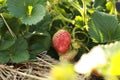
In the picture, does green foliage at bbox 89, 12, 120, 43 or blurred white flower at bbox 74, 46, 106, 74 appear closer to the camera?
blurred white flower at bbox 74, 46, 106, 74

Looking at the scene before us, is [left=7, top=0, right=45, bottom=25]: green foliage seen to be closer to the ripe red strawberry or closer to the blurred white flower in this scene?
the ripe red strawberry

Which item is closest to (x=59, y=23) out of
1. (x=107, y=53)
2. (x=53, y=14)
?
(x=53, y=14)

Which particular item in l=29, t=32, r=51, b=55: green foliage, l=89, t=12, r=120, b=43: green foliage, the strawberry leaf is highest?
l=89, t=12, r=120, b=43: green foliage

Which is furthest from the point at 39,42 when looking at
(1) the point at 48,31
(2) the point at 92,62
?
(2) the point at 92,62

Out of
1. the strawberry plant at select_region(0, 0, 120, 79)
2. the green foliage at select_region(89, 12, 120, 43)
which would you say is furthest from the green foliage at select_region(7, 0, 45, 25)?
the green foliage at select_region(89, 12, 120, 43)

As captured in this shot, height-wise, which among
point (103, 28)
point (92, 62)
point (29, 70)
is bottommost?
point (92, 62)

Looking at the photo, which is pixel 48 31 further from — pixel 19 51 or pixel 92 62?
pixel 92 62

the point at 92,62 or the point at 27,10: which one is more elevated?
the point at 27,10

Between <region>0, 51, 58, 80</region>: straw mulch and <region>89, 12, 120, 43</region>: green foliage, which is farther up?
<region>89, 12, 120, 43</region>: green foliage

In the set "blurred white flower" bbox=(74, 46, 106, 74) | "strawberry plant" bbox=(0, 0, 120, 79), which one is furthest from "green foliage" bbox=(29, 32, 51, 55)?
"blurred white flower" bbox=(74, 46, 106, 74)
